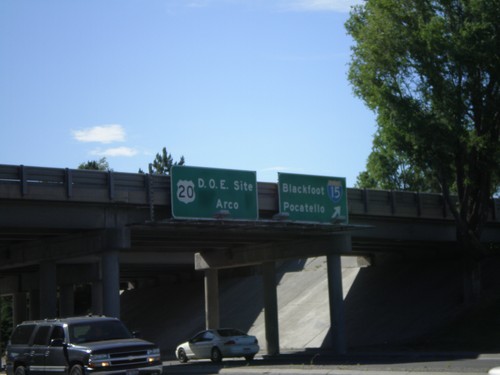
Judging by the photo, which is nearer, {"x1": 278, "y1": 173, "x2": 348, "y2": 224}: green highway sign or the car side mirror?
the car side mirror

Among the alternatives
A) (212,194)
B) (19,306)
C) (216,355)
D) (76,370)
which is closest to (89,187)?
(212,194)

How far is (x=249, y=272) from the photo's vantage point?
233 ft

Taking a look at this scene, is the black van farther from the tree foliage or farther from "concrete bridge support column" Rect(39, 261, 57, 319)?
the tree foliage

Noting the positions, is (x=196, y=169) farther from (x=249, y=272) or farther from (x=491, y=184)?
(x=249, y=272)

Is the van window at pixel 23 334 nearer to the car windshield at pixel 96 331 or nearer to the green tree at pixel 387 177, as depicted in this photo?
the car windshield at pixel 96 331

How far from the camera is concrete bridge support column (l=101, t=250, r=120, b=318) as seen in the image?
116 ft

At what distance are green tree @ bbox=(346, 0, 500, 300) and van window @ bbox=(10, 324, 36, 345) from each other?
2359 centimetres

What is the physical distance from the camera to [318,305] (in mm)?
57781


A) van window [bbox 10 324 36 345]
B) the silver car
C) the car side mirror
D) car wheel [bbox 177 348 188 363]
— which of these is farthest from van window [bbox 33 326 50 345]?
car wheel [bbox 177 348 188 363]

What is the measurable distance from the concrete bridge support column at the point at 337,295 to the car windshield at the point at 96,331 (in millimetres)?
21424

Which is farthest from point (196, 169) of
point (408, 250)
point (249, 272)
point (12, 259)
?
point (249, 272)

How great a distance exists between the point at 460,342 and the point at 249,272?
32.2 m

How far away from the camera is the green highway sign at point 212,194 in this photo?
34.3 m

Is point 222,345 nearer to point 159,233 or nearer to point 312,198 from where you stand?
point 159,233
